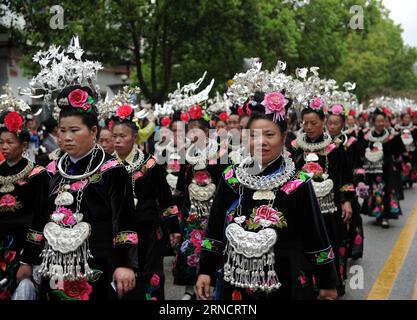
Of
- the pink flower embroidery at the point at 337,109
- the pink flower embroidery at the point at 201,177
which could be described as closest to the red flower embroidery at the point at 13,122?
the pink flower embroidery at the point at 201,177

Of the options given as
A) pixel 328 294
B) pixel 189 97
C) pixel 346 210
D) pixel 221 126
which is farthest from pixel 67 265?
pixel 189 97

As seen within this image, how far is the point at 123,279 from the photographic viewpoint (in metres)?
3.98

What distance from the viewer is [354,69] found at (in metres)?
43.6

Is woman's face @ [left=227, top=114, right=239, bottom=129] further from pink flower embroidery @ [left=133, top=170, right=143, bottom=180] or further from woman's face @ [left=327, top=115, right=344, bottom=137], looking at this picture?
pink flower embroidery @ [left=133, top=170, right=143, bottom=180]

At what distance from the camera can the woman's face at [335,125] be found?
25.8ft

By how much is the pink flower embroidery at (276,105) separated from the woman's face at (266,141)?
7cm

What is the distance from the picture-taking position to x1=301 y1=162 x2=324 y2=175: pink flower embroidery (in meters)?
6.43

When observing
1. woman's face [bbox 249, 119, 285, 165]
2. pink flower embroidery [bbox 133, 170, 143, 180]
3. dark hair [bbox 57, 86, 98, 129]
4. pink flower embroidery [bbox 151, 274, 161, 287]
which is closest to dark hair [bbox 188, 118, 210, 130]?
pink flower embroidery [bbox 133, 170, 143, 180]

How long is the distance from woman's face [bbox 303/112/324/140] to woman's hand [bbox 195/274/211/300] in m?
2.96

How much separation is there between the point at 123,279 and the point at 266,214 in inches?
40.3

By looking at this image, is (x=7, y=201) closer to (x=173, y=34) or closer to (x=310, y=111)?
(x=310, y=111)
